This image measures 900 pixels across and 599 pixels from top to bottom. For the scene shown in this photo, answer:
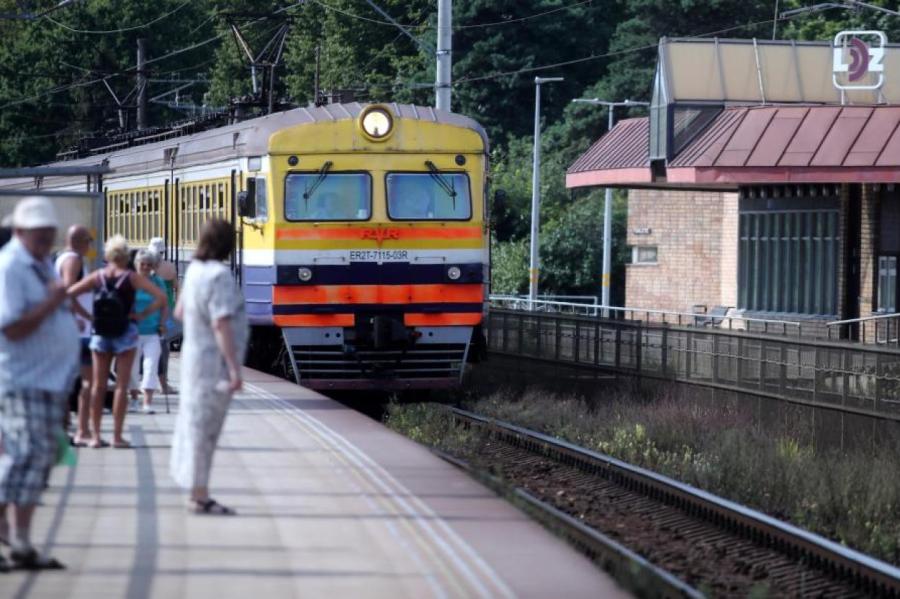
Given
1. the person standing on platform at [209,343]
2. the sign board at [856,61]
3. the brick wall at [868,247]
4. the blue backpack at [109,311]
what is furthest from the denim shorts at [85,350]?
the sign board at [856,61]

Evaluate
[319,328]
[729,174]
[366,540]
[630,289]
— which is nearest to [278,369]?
[319,328]

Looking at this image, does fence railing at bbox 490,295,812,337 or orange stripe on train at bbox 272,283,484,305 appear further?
fence railing at bbox 490,295,812,337

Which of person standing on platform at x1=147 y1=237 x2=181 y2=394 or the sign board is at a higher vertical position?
the sign board

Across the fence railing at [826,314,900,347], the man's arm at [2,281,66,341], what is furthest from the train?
the man's arm at [2,281,66,341]

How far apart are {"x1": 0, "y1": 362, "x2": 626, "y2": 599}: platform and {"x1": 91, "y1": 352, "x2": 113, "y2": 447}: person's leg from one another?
23 centimetres

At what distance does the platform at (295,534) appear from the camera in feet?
28.9

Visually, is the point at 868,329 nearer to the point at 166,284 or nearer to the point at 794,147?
the point at 794,147

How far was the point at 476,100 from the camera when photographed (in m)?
71.1

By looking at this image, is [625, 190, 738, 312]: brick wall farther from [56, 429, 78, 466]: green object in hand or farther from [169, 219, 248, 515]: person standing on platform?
[56, 429, 78, 466]: green object in hand

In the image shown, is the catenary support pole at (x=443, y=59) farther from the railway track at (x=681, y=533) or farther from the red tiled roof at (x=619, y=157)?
the railway track at (x=681, y=533)

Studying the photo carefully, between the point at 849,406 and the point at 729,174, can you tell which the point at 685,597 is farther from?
the point at 729,174

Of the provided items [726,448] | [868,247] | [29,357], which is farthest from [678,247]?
[29,357]

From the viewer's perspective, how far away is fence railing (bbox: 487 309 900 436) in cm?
1872

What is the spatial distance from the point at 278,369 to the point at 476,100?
49.9 meters
